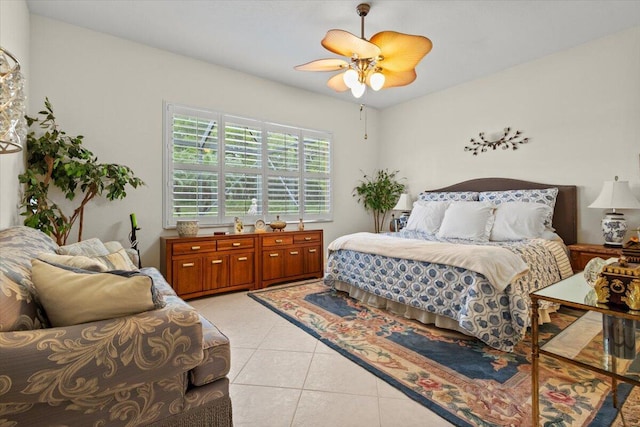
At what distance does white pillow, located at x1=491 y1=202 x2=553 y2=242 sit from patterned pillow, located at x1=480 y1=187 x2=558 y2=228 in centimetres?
10

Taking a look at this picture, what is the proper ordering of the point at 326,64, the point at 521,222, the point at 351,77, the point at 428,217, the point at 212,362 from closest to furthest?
the point at 212,362
the point at 351,77
the point at 326,64
the point at 521,222
the point at 428,217

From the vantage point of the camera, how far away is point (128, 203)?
11.2 feet

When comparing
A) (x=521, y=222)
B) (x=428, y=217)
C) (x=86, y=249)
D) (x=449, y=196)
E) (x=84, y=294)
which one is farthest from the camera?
(x=449, y=196)

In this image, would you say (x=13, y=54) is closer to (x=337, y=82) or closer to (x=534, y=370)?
(x=337, y=82)

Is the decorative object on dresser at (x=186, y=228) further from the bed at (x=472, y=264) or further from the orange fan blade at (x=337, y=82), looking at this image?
the orange fan blade at (x=337, y=82)

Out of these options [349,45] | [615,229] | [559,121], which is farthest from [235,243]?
[559,121]

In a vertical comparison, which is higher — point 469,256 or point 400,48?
point 400,48

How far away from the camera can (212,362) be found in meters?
1.28

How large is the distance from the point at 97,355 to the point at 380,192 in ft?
15.5

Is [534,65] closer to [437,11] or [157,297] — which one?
[437,11]

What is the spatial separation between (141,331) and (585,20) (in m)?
4.33

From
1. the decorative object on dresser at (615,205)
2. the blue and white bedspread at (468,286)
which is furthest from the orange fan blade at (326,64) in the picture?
the decorative object on dresser at (615,205)

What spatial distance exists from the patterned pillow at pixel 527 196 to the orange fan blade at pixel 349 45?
100 inches

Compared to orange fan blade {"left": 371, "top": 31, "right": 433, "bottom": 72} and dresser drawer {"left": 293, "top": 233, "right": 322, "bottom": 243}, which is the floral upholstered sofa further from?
dresser drawer {"left": 293, "top": 233, "right": 322, "bottom": 243}
